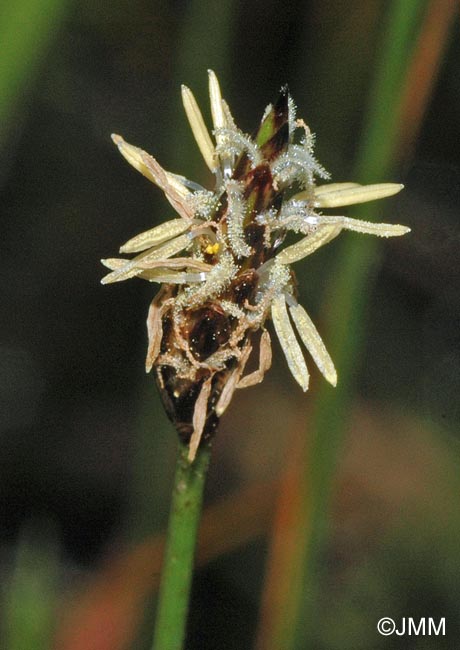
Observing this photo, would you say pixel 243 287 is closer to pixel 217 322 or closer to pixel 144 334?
pixel 217 322

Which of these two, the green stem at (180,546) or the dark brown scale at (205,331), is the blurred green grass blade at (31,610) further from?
the dark brown scale at (205,331)

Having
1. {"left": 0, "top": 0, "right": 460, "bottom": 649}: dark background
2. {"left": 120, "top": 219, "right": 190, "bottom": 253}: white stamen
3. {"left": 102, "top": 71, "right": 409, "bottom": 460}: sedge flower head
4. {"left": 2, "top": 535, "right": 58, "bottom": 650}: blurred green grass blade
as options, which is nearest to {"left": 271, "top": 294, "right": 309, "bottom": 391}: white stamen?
{"left": 102, "top": 71, "right": 409, "bottom": 460}: sedge flower head

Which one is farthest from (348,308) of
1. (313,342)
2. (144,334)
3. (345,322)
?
(144,334)

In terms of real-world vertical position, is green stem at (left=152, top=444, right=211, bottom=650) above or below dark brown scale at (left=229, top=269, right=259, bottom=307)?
below

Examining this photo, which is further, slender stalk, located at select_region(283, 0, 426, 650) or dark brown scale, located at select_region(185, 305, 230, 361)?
slender stalk, located at select_region(283, 0, 426, 650)

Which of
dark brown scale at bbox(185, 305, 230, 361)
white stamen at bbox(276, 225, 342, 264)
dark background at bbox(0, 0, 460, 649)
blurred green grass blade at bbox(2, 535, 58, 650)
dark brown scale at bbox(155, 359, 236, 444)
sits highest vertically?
dark background at bbox(0, 0, 460, 649)

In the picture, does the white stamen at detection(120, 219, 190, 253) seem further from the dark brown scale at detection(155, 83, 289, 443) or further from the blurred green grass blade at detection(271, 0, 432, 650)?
the blurred green grass blade at detection(271, 0, 432, 650)

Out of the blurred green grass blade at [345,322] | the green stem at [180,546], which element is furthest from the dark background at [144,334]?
the green stem at [180,546]
